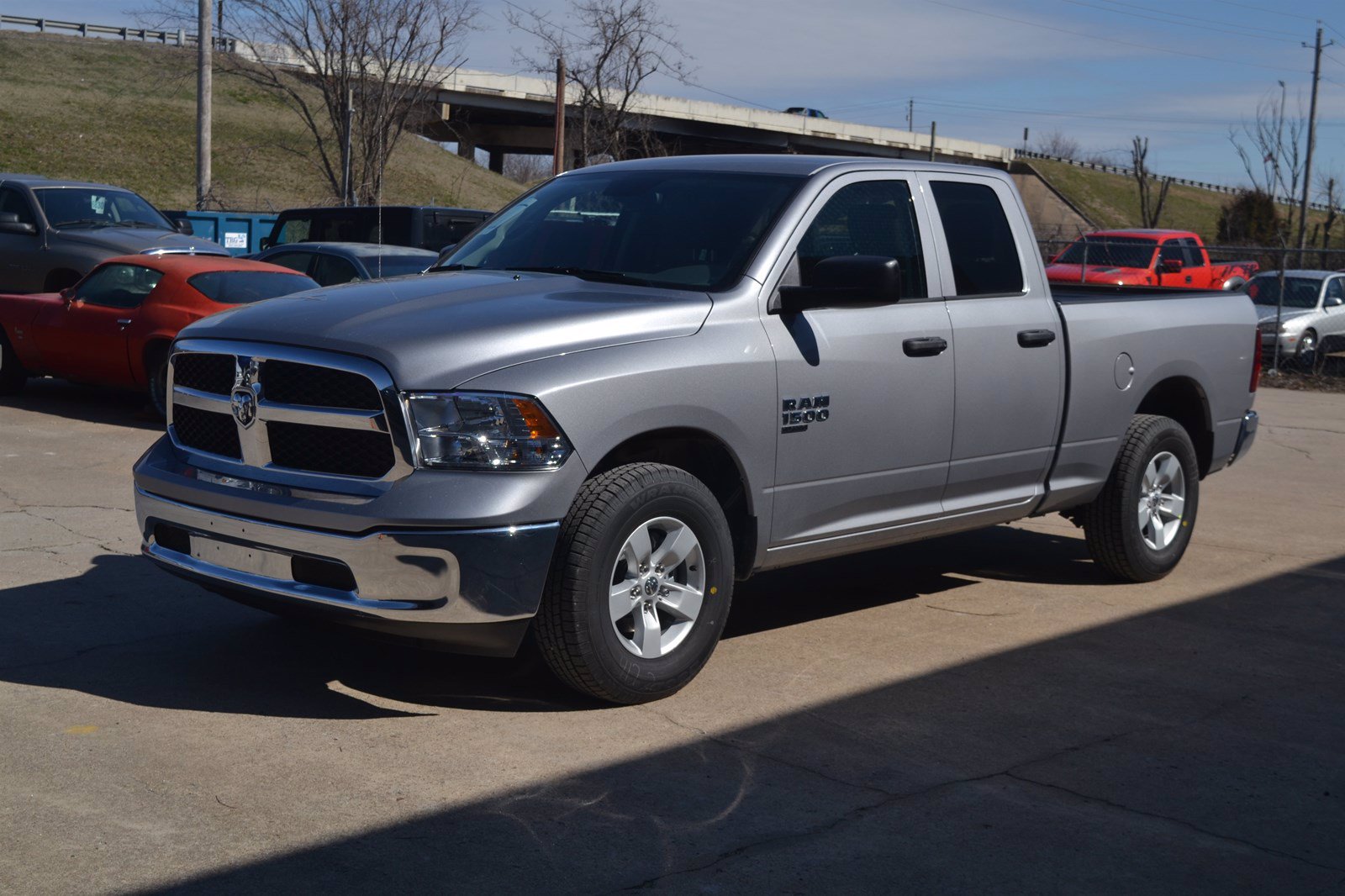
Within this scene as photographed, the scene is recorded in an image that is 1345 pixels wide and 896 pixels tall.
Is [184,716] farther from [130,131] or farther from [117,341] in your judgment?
[130,131]

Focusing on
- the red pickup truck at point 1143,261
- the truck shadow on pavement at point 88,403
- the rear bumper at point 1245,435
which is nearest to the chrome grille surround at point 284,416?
the rear bumper at point 1245,435

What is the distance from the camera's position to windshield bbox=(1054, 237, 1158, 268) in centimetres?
2423

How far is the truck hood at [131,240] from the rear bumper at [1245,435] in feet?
35.0

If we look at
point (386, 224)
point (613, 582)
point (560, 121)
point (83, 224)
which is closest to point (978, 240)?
point (613, 582)

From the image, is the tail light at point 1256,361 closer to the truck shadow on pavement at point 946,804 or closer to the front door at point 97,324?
the truck shadow on pavement at point 946,804

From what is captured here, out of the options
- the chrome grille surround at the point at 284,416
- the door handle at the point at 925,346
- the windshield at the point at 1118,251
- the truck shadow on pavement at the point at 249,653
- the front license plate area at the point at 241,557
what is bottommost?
the truck shadow on pavement at the point at 249,653

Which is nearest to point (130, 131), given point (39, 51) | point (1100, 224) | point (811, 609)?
point (39, 51)

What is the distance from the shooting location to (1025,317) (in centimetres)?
641

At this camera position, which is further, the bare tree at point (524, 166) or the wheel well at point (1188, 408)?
the bare tree at point (524, 166)

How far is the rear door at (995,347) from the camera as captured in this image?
20.1 feet

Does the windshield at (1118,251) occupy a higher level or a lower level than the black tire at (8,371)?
higher

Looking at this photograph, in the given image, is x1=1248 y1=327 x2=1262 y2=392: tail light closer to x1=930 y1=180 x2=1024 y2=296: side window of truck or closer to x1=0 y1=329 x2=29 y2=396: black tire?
x1=930 y1=180 x2=1024 y2=296: side window of truck

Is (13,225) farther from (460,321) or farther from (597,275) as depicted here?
(460,321)

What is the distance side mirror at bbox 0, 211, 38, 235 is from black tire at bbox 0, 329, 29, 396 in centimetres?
294
